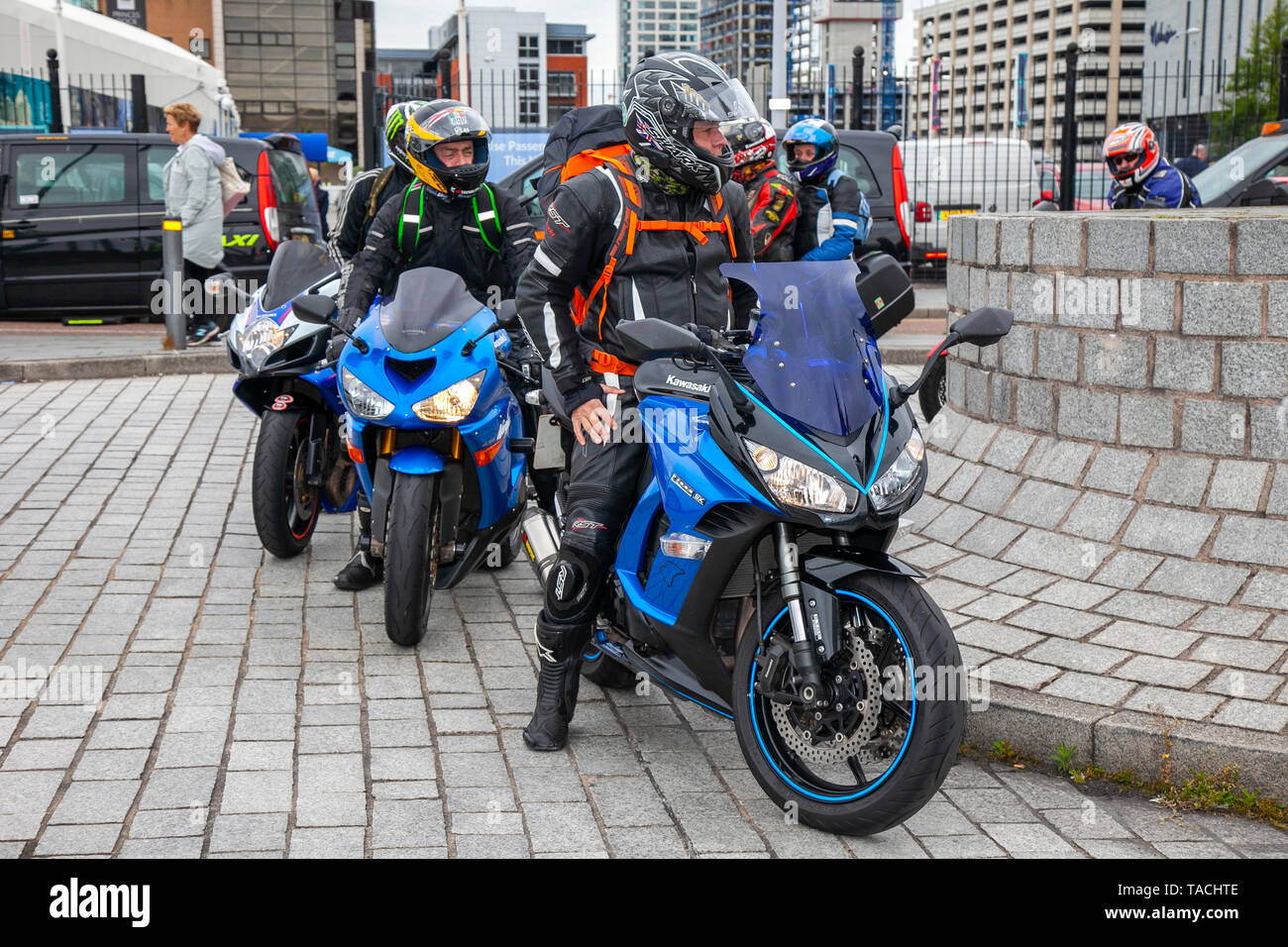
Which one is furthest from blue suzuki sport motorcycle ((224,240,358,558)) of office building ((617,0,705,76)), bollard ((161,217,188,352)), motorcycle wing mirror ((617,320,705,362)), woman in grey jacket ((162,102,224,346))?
office building ((617,0,705,76))

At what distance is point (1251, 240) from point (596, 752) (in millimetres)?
3235

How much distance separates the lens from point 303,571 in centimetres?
637

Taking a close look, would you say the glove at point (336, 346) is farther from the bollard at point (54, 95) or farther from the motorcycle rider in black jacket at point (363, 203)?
the bollard at point (54, 95)

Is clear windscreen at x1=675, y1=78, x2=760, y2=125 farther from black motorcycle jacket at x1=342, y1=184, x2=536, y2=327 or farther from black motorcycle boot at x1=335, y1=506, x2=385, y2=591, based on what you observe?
black motorcycle boot at x1=335, y1=506, x2=385, y2=591

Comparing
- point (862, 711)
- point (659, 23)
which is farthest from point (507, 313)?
point (659, 23)

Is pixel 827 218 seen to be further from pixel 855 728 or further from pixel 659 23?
pixel 659 23

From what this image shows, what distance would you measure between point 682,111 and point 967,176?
21.5 m

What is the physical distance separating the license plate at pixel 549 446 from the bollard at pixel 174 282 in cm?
839

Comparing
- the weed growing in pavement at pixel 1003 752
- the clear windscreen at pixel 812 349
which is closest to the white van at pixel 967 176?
the weed growing in pavement at pixel 1003 752

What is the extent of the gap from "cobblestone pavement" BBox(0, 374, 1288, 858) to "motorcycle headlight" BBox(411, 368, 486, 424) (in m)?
0.87

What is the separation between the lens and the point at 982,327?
3758 millimetres
